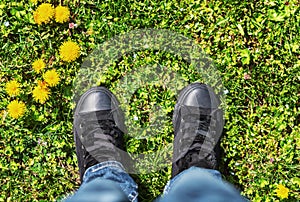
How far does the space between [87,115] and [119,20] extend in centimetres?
70

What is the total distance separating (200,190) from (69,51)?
1353mm

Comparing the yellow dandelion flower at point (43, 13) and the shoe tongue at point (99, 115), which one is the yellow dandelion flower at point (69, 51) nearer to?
the yellow dandelion flower at point (43, 13)

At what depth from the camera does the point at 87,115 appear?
3.07 metres

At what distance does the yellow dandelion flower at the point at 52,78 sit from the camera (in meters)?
3.05

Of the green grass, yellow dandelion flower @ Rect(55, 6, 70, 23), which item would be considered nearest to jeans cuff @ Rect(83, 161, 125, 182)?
the green grass

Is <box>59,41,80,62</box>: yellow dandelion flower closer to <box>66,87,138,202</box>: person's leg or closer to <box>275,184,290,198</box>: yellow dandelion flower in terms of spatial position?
<box>66,87,138,202</box>: person's leg

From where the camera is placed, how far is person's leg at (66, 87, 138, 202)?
9.52ft

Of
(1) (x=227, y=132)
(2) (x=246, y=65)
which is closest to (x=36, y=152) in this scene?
(1) (x=227, y=132)

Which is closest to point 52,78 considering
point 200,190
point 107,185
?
point 107,185

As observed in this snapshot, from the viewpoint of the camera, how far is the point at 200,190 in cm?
240

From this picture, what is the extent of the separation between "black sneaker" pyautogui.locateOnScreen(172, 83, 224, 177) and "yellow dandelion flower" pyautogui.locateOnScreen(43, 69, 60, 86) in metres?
0.85

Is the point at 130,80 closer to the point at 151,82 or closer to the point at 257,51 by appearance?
the point at 151,82

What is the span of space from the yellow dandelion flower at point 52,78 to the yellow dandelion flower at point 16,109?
0.81 feet

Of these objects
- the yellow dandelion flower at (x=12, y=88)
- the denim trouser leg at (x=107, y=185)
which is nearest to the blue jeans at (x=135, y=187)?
the denim trouser leg at (x=107, y=185)
